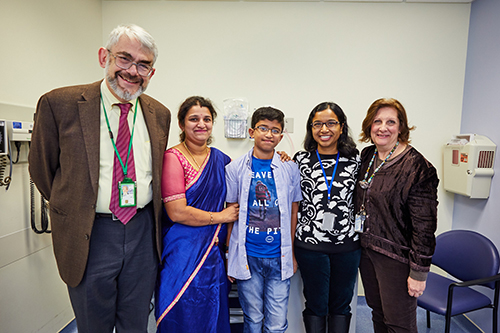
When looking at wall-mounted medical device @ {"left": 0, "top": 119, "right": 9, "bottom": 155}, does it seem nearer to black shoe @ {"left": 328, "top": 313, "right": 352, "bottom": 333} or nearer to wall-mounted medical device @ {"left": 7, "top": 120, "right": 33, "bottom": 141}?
wall-mounted medical device @ {"left": 7, "top": 120, "right": 33, "bottom": 141}

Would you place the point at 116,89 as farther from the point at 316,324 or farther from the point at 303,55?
the point at 303,55

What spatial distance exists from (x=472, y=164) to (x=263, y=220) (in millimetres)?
1913

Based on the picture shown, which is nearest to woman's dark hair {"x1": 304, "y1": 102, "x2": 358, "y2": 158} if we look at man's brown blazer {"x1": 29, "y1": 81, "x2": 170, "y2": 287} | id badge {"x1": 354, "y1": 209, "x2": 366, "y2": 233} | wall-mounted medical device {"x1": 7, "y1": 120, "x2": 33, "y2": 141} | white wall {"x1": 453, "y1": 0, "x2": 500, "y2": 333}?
id badge {"x1": 354, "y1": 209, "x2": 366, "y2": 233}

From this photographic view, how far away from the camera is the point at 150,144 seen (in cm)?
131

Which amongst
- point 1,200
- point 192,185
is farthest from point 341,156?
point 1,200

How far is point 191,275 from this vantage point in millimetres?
1409

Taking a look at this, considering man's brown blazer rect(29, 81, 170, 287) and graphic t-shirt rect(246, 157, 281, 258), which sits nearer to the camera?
man's brown blazer rect(29, 81, 170, 287)

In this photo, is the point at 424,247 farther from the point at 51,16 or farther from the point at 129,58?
the point at 51,16

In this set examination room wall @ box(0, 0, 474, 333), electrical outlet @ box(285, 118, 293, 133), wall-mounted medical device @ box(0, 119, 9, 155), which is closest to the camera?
wall-mounted medical device @ box(0, 119, 9, 155)

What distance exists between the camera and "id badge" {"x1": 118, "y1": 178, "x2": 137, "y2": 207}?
3.85 feet

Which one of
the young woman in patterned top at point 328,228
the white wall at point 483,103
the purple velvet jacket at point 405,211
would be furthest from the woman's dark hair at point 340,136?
the white wall at point 483,103

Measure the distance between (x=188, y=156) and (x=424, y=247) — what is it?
1.33m

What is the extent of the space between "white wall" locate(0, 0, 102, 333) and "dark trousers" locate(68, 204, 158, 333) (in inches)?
33.9

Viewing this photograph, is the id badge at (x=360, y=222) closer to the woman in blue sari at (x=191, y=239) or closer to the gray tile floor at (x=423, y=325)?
the woman in blue sari at (x=191, y=239)
